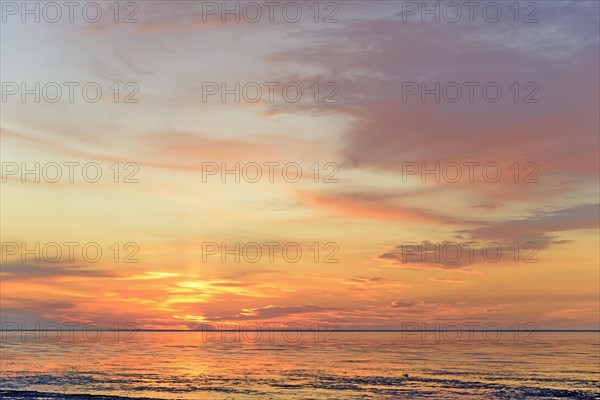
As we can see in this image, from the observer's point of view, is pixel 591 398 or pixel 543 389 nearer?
pixel 591 398

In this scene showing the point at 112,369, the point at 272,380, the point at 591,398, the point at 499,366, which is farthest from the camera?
the point at 499,366

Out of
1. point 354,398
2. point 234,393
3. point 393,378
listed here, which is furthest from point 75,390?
point 393,378

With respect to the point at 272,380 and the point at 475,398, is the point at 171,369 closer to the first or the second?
the point at 272,380

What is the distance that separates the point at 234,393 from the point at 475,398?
2338 centimetres

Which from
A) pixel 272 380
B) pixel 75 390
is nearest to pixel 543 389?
pixel 272 380

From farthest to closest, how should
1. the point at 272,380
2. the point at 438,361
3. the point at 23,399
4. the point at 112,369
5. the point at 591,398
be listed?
the point at 438,361 → the point at 112,369 → the point at 272,380 → the point at 591,398 → the point at 23,399

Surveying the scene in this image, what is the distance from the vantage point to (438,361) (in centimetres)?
11444

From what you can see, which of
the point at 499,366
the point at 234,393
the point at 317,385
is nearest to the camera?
the point at 234,393

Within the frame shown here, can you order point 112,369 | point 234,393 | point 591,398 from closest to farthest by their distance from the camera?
point 591,398 → point 234,393 → point 112,369

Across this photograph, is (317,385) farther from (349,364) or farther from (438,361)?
(438,361)

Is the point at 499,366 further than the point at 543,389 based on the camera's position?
Yes

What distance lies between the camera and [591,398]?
61.4 m

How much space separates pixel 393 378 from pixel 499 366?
2852 centimetres

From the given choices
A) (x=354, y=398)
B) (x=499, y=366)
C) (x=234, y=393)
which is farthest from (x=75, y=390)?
(x=499, y=366)
